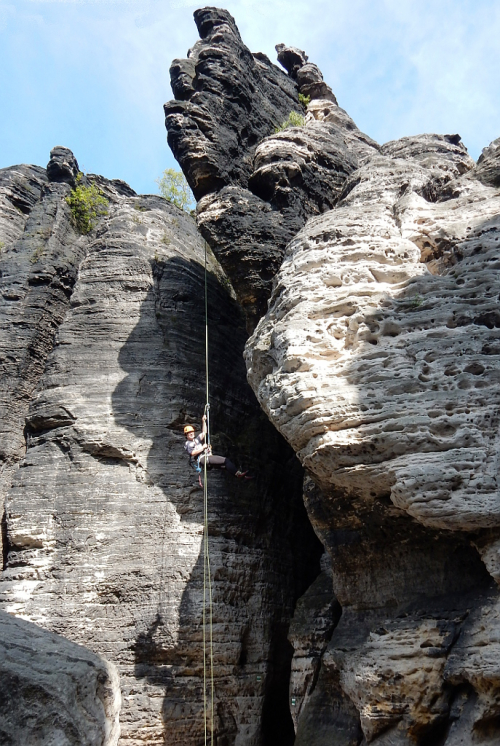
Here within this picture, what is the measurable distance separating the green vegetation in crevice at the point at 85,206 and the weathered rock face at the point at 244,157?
4.54 m

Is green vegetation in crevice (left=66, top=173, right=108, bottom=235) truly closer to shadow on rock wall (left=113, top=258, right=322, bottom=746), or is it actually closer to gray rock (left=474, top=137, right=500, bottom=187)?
shadow on rock wall (left=113, top=258, right=322, bottom=746)

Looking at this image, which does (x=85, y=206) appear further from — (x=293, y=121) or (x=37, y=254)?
(x=293, y=121)

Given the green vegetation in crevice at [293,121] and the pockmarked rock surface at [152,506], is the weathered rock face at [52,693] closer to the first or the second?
the pockmarked rock surface at [152,506]

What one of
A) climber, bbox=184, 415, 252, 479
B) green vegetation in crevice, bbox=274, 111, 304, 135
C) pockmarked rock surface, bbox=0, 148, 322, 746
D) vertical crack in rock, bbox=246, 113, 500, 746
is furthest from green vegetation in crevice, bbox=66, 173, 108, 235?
vertical crack in rock, bbox=246, 113, 500, 746

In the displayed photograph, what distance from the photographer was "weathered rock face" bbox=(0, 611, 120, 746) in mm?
4738

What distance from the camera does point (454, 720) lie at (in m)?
6.55

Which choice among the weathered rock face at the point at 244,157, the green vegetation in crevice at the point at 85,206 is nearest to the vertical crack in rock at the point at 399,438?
the weathered rock face at the point at 244,157

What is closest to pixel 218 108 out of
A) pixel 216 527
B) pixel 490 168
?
pixel 490 168

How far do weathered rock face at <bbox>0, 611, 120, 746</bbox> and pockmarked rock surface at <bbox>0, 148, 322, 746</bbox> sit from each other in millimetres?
3824

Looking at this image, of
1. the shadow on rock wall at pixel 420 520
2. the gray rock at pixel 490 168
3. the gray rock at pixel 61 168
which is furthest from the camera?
the gray rock at pixel 61 168

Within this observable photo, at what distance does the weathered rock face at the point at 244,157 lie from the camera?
1171cm

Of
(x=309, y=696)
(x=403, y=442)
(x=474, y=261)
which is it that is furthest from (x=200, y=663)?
(x=474, y=261)

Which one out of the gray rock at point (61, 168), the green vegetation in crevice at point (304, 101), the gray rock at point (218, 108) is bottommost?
the gray rock at point (218, 108)

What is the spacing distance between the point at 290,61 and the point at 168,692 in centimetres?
1773
